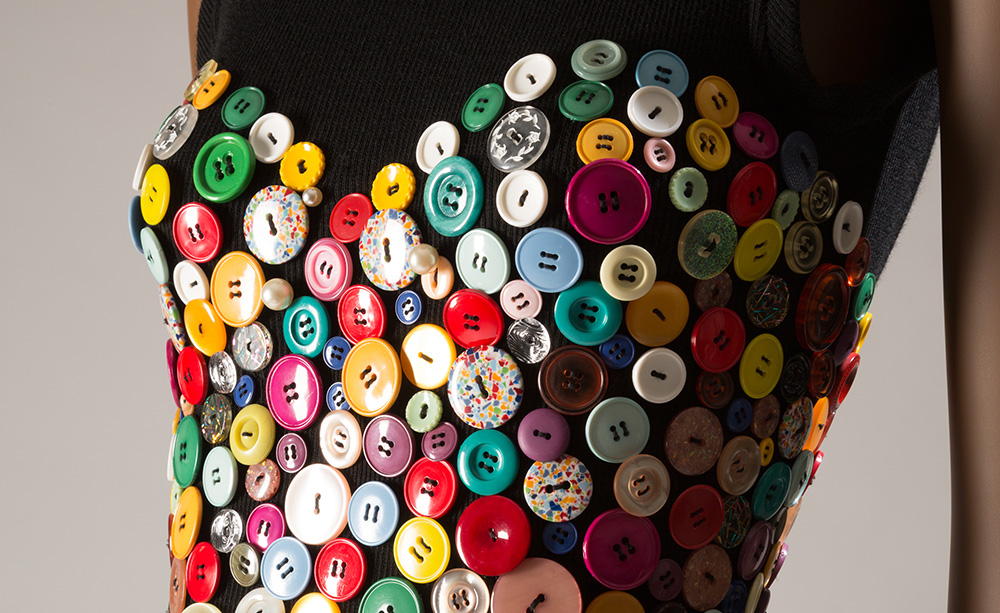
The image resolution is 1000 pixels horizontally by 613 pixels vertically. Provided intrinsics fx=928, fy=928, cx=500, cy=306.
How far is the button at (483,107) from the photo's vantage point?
612 millimetres

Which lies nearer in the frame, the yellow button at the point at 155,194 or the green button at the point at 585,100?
the green button at the point at 585,100

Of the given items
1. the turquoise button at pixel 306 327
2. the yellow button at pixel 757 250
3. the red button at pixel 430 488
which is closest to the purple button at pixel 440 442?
the red button at pixel 430 488

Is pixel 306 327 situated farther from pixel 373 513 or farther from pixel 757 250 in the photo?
pixel 757 250

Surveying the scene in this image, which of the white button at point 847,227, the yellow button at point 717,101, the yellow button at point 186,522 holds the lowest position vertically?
the yellow button at point 186,522

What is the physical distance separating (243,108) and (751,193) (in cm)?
38

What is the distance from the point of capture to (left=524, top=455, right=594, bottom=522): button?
1.93 ft

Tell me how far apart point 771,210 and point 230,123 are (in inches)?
15.6

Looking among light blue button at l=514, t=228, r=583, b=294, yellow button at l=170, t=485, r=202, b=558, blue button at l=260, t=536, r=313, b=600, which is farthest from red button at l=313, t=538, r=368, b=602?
light blue button at l=514, t=228, r=583, b=294

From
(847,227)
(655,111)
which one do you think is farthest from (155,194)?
(847,227)

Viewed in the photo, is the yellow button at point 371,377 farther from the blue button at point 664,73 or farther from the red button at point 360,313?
the blue button at point 664,73

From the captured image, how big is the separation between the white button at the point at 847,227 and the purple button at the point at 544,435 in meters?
0.24

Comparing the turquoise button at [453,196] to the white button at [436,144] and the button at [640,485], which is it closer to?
the white button at [436,144]

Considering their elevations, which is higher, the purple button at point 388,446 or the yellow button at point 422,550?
the purple button at point 388,446

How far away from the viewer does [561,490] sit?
1.93ft
